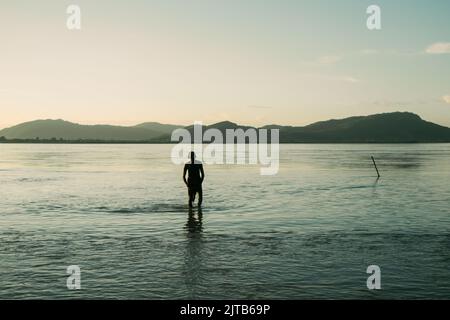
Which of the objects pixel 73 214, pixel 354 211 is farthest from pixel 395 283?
pixel 73 214

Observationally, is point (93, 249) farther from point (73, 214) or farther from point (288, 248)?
point (73, 214)

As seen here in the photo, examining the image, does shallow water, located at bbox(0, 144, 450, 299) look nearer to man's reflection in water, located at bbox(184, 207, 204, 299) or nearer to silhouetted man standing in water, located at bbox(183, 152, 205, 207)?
man's reflection in water, located at bbox(184, 207, 204, 299)

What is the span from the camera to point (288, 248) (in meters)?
11.8

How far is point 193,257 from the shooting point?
35.0 feet

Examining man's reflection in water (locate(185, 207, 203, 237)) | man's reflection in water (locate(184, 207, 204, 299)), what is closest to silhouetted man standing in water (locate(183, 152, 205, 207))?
man's reflection in water (locate(185, 207, 203, 237))

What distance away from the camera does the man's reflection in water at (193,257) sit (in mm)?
8359

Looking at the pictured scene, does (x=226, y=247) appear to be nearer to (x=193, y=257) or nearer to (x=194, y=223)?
(x=193, y=257)

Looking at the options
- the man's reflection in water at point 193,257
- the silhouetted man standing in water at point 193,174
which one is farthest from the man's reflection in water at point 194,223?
the silhouetted man standing in water at point 193,174

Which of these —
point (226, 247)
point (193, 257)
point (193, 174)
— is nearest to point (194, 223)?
point (193, 174)

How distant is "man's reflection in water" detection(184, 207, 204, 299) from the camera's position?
27.4 ft

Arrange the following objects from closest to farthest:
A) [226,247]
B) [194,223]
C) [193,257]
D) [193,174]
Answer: [193,257], [226,247], [194,223], [193,174]

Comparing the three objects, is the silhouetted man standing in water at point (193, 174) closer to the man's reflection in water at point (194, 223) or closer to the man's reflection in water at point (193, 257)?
the man's reflection in water at point (194, 223)
